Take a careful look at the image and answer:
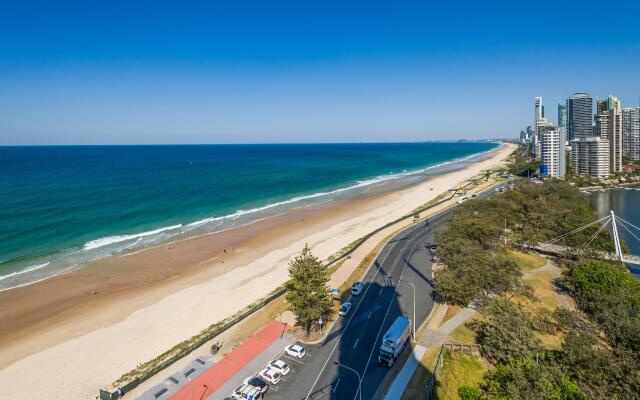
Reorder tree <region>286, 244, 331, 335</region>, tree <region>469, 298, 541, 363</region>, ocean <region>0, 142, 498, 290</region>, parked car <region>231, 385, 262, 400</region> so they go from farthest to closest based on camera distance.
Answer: ocean <region>0, 142, 498, 290</region> < tree <region>286, 244, 331, 335</region> < tree <region>469, 298, 541, 363</region> < parked car <region>231, 385, 262, 400</region>

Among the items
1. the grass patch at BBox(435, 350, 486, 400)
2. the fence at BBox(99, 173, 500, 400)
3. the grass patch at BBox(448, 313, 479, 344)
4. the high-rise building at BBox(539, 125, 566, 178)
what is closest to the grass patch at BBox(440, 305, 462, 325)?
the grass patch at BBox(448, 313, 479, 344)

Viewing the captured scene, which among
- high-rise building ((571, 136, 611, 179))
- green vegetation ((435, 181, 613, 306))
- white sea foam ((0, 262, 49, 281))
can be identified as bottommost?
white sea foam ((0, 262, 49, 281))

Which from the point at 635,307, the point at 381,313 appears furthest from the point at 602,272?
the point at 381,313

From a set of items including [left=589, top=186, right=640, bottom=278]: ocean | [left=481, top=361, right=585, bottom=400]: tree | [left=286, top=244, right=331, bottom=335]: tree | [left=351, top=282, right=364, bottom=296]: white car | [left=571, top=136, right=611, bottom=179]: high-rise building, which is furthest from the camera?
[left=571, top=136, right=611, bottom=179]: high-rise building

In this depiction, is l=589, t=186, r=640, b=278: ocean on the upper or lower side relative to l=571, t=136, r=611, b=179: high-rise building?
lower

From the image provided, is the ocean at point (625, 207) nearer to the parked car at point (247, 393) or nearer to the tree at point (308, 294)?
the tree at point (308, 294)

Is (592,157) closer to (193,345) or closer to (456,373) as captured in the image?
(456,373)

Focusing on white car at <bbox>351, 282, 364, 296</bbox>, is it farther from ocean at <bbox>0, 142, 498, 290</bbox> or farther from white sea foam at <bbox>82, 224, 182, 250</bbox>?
white sea foam at <bbox>82, 224, 182, 250</bbox>
